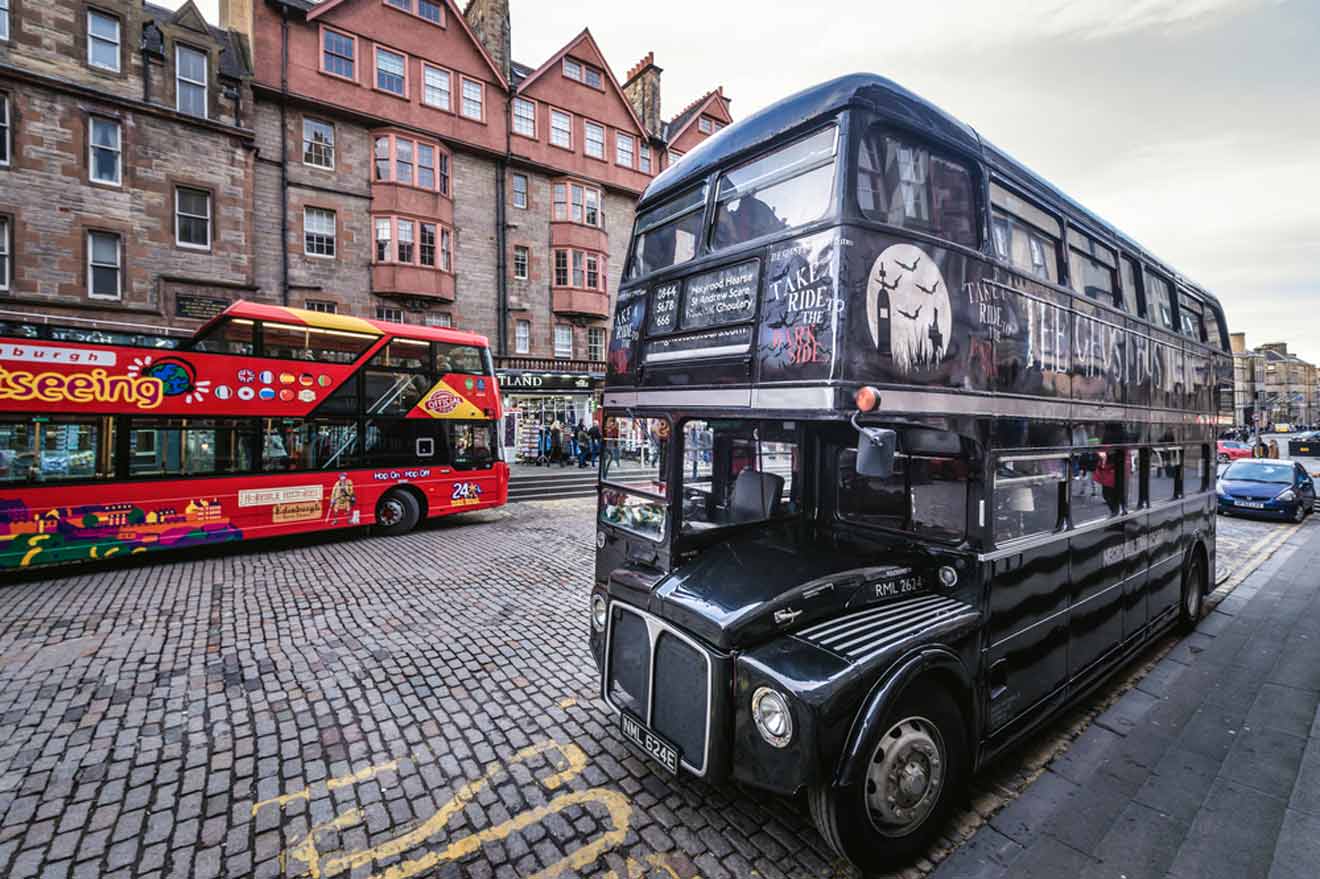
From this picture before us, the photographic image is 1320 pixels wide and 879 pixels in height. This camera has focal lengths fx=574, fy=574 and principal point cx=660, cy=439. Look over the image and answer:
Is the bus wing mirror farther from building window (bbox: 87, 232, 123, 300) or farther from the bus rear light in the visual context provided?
building window (bbox: 87, 232, 123, 300)

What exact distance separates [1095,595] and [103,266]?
71.5 ft

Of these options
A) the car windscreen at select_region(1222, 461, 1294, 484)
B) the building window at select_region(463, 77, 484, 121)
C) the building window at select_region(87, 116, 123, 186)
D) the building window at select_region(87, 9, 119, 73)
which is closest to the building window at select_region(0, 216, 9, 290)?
the building window at select_region(87, 116, 123, 186)

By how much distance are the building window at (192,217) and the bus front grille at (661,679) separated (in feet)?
63.1

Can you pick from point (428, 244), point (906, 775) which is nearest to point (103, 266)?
point (428, 244)

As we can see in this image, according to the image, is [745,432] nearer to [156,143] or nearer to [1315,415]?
[156,143]

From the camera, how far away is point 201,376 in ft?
30.6

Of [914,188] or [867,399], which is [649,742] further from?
[914,188]

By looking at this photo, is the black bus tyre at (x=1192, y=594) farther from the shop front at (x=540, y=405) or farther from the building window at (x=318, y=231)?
the building window at (x=318, y=231)

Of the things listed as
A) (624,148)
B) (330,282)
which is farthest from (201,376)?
(624,148)

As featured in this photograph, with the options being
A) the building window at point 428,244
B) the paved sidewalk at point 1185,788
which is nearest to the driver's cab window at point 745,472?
the paved sidewalk at point 1185,788

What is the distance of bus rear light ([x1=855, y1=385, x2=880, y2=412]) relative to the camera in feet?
9.31

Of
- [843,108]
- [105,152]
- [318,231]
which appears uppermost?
[105,152]

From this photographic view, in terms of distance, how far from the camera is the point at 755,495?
4398 mm

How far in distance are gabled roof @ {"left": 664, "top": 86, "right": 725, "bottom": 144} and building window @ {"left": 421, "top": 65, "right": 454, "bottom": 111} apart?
1037 centimetres
